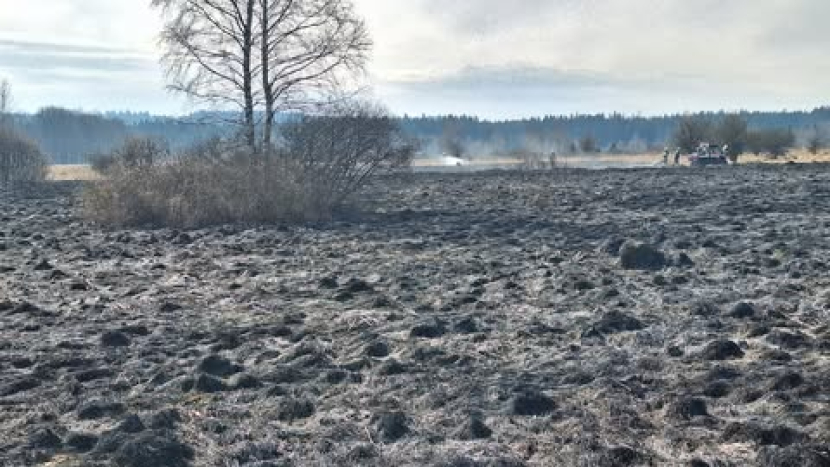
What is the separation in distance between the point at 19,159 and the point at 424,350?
4492 cm

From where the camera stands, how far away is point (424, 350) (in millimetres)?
8562

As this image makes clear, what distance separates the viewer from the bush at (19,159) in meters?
48.0

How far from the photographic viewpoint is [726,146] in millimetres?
59750

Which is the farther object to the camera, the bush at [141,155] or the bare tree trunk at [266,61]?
the bare tree trunk at [266,61]

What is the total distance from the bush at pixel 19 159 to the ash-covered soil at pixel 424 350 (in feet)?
108

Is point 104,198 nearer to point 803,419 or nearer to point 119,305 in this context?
point 119,305

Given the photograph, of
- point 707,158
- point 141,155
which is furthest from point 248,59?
point 707,158

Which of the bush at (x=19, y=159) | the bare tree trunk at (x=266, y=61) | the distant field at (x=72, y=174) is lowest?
the distant field at (x=72, y=174)

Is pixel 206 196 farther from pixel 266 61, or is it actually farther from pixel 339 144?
pixel 266 61

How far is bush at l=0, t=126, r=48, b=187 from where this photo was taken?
4800 cm

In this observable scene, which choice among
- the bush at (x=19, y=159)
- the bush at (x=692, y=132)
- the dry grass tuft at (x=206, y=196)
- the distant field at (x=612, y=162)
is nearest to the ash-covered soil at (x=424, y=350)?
the dry grass tuft at (x=206, y=196)

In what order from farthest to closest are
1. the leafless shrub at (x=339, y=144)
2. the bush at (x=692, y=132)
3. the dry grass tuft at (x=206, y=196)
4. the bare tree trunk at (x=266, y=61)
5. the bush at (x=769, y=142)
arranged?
the bush at (x=769, y=142)
the bush at (x=692, y=132)
the bare tree trunk at (x=266, y=61)
the leafless shrub at (x=339, y=144)
the dry grass tuft at (x=206, y=196)

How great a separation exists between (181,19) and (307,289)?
17.7m

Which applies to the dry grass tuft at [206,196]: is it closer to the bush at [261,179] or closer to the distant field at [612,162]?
the bush at [261,179]
